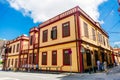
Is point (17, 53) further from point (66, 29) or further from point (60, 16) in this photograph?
point (66, 29)

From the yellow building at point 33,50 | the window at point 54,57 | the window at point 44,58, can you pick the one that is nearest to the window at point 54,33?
the window at point 54,57

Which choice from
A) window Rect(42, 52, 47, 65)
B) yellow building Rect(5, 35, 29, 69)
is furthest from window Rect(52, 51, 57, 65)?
yellow building Rect(5, 35, 29, 69)

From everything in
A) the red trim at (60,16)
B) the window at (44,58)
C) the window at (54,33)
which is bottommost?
the window at (44,58)

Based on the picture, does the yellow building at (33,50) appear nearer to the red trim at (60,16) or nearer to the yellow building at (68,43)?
the yellow building at (68,43)

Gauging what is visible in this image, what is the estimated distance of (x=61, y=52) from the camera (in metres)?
17.7

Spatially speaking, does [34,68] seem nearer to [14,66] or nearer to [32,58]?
[32,58]

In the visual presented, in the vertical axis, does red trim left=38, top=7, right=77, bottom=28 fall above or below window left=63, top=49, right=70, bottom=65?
above

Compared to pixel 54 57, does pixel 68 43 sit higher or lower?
higher

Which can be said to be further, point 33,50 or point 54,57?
point 33,50

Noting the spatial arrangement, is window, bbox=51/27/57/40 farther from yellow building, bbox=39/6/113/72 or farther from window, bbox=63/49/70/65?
window, bbox=63/49/70/65

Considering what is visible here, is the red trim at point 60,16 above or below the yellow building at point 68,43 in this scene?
above

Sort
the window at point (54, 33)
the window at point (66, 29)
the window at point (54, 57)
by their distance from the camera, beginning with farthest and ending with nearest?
the window at point (54, 33)
the window at point (54, 57)
the window at point (66, 29)

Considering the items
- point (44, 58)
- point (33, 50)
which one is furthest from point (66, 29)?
point (33, 50)

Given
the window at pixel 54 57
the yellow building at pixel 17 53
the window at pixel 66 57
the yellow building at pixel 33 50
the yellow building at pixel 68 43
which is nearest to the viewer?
the yellow building at pixel 68 43
